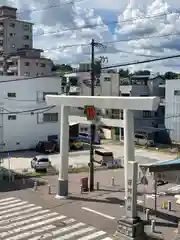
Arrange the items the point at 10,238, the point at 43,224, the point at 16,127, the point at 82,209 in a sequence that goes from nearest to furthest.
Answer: the point at 10,238
the point at 43,224
the point at 82,209
the point at 16,127

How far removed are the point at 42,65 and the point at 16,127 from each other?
3722cm

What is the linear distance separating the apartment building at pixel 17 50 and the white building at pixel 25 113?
98.0ft

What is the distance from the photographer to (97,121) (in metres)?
22.3

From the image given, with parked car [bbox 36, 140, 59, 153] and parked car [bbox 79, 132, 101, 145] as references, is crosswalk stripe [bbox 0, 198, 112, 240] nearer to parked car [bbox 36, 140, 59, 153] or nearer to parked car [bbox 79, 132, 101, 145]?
parked car [bbox 36, 140, 59, 153]

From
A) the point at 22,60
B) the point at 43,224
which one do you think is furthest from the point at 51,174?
the point at 22,60

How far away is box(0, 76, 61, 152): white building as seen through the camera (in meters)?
41.9

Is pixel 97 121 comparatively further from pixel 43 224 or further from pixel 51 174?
pixel 51 174

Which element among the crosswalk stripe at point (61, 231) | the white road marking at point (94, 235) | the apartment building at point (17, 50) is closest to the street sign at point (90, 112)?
the crosswalk stripe at point (61, 231)

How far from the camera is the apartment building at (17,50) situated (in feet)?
249

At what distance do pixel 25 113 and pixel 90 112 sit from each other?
2288 centimetres

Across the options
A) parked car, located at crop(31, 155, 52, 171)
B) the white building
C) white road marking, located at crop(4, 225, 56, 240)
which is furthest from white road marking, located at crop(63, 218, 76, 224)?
the white building

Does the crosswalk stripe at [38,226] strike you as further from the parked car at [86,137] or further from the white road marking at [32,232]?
the parked car at [86,137]

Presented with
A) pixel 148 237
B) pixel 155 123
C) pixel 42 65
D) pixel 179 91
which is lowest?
pixel 148 237

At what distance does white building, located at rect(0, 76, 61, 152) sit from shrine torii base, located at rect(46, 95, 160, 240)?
19383 mm
